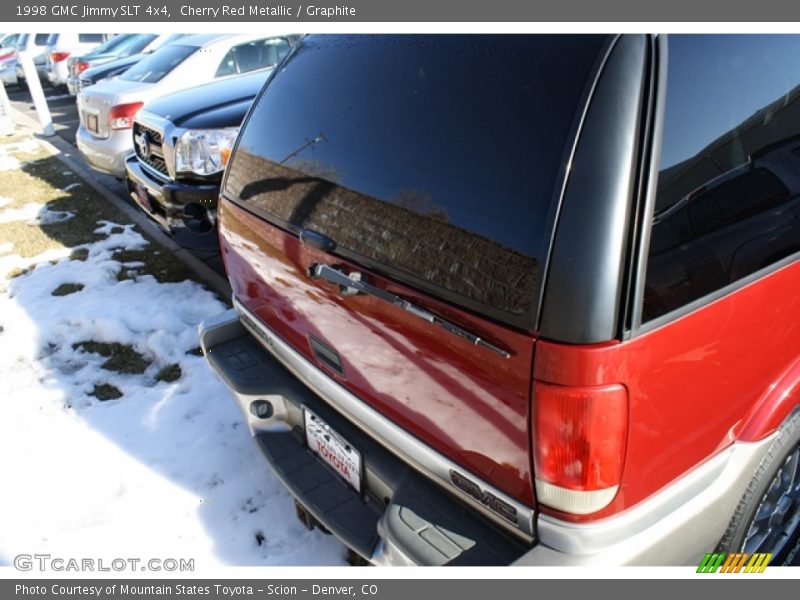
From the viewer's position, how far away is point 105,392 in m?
3.36

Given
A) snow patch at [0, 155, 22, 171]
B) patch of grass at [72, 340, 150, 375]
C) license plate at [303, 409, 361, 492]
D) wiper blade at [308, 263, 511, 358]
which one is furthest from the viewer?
snow patch at [0, 155, 22, 171]

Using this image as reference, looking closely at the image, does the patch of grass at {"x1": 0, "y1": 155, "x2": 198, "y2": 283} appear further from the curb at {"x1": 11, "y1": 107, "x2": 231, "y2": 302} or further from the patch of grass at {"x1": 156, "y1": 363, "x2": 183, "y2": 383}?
the patch of grass at {"x1": 156, "y1": 363, "x2": 183, "y2": 383}

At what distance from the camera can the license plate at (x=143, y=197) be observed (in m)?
4.68

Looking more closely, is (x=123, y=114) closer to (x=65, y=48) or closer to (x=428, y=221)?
(x=428, y=221)

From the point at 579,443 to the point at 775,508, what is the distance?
122cm

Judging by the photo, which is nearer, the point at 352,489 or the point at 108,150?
the point at 352,489

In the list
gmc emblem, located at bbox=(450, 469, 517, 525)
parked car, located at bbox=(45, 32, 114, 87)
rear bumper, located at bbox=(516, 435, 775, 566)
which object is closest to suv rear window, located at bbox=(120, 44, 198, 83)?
gmc emblem, located at bbox=(450, 469, 517, 525)

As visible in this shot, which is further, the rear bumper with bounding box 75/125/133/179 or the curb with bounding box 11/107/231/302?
the rear bumper with bounding box 75/125/133/179

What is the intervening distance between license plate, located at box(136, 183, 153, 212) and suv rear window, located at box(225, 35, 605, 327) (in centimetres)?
285

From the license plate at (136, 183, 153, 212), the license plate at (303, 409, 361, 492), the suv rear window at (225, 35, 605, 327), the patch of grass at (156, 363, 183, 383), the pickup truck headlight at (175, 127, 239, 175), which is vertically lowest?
the patch of grass at (156, 363, 183, 383)

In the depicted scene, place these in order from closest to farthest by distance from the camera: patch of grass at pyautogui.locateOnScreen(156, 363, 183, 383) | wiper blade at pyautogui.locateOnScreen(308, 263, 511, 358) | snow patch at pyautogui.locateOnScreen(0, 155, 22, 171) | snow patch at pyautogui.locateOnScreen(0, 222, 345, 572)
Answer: wiper blade at pyautogui.locateOnScreen(308, 263, 511, 358), snow patch at pyautogui.locateOnScreen(0, 222, 345, 572), patch of grass at pyautogui.locateOnScreen(156, 363, 183, 383), snow patch at pyautogui.locateOnScreen(0, 155, 22, 171)

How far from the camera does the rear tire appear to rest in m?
1.83

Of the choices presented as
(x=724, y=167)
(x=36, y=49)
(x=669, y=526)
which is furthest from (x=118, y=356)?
(x=36, y=49)

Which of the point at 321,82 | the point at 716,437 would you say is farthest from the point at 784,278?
the point at 321,82
